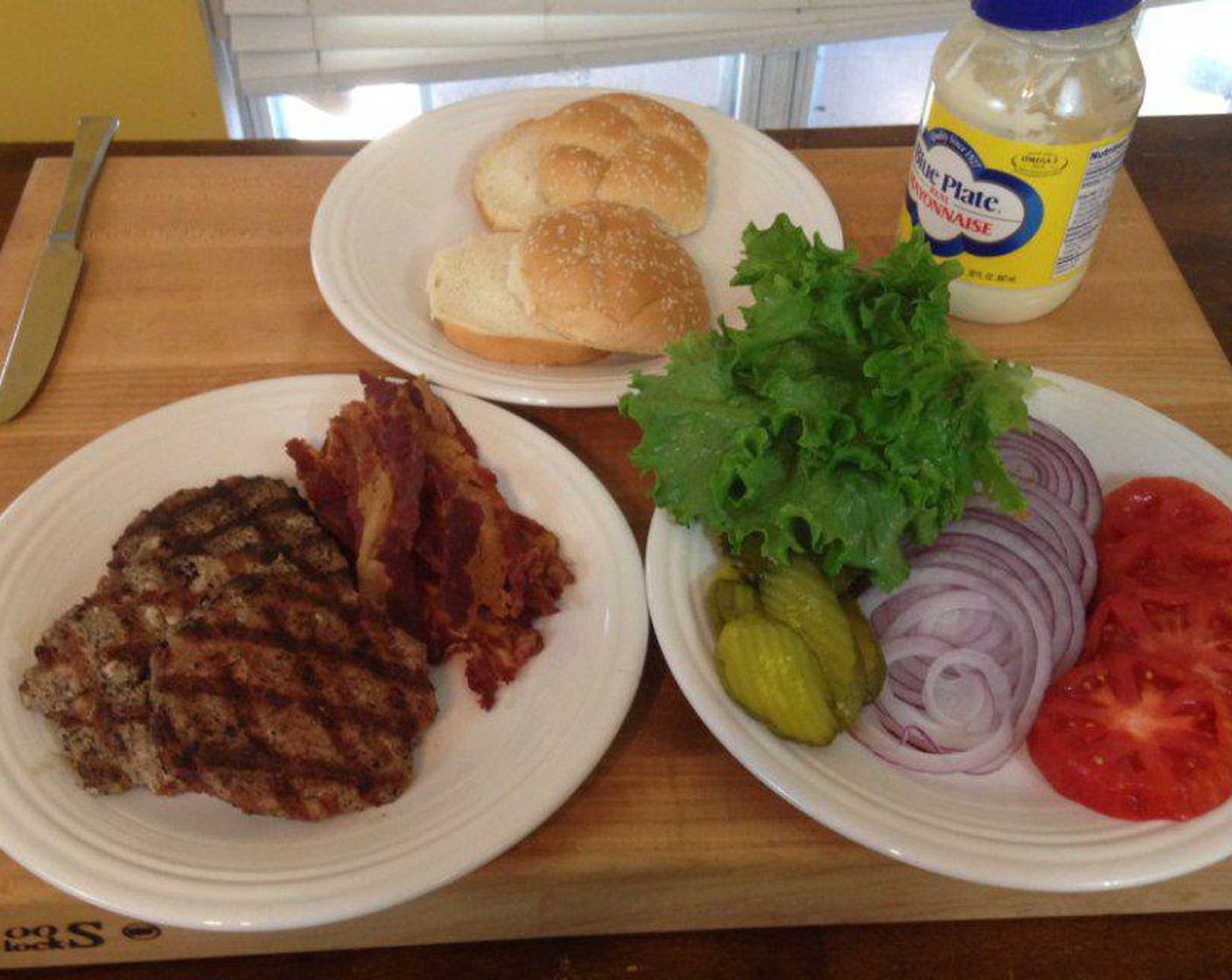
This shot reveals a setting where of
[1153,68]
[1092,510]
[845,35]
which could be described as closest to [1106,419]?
[1092,510]

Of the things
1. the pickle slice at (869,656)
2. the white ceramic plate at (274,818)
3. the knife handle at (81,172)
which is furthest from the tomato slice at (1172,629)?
the knife handle at (81,172)

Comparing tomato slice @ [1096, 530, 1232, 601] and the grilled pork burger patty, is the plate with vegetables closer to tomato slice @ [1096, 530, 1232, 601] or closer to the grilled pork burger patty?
tomato slice @ [1096, 530, 1232, 601]

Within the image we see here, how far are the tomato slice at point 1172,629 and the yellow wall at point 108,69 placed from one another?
3010mm

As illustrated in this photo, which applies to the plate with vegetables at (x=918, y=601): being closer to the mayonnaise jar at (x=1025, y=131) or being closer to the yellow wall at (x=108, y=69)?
the mayonnaise jar at (x=1025, y=131)

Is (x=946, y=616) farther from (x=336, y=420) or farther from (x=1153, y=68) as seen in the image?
(x=1153, y=68)

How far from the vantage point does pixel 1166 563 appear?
1469 millimetres

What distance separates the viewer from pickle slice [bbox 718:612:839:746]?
1.29 metres

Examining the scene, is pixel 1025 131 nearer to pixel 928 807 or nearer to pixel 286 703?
pixel 928 807

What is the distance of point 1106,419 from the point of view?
→ 167 centimetres

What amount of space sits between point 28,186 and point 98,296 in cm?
42

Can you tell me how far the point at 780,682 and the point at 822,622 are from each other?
11cm

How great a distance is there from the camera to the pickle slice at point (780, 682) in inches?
50.9

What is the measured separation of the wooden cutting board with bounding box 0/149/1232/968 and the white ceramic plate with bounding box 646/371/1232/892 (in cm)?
15

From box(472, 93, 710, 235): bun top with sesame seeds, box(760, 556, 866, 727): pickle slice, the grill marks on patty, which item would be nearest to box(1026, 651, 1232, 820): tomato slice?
box(760, 556, 866, 727): pickle slice
